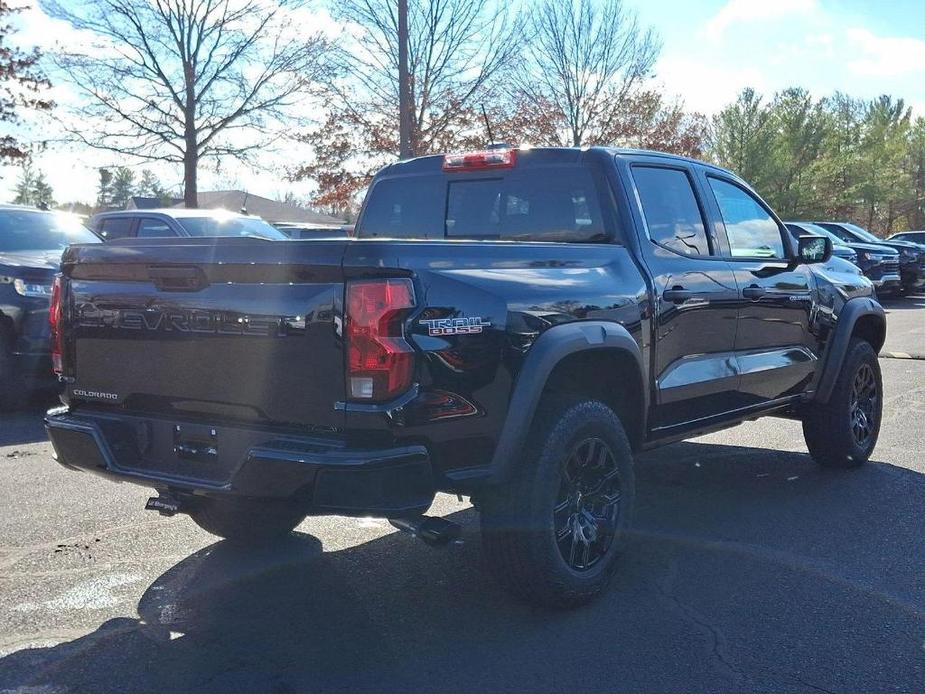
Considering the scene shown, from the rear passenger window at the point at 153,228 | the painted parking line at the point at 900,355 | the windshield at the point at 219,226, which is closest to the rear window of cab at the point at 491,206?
the windshield at the point at 219,226

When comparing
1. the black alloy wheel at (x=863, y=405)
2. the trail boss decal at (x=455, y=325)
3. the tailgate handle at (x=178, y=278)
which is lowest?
the black alloy wheel at (x=863, y=405)

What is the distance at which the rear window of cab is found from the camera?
4859 millimetres

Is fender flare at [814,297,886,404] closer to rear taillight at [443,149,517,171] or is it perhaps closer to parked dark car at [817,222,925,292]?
rear taillight at [443,149,517,171]

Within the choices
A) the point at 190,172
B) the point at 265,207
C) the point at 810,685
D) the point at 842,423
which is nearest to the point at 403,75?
the point at 190,172

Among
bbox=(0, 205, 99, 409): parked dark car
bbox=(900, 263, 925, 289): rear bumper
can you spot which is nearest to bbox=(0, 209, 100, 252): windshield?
bbox=(0, 205, 99, 409): parked dark car

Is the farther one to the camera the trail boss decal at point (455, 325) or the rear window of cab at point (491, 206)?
the rear window of cab at point (491, 206)

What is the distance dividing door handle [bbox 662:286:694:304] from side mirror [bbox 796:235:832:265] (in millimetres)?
1421

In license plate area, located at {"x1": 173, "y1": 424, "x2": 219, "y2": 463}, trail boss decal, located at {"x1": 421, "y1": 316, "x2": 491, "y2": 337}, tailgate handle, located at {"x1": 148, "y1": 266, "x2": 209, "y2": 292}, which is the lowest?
license plate area, located at {"x1": 173, "y1": 424, "x2": 219, "y2": 463}

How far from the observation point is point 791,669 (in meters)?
3.54

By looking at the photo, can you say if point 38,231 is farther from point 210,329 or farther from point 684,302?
point 684,302

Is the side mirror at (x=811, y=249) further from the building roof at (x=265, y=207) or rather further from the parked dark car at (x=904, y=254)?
the building roof at (x=265, y=207)

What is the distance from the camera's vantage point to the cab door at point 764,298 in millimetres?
5453

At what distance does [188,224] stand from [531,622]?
841cm

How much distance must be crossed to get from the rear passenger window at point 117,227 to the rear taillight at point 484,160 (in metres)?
7.49
